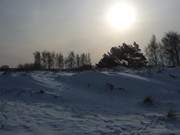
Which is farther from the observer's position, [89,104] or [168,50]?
[168,50]

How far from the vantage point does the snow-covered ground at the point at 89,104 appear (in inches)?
362

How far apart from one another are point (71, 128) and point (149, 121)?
2638mm

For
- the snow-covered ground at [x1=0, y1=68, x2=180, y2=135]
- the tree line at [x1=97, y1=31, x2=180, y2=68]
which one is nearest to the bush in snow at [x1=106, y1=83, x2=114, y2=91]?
the snow-covered ground at [x1=0, y1=68, x2=180, y2=135]

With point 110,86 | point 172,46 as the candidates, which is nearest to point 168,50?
point 172,46

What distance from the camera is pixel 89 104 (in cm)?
1237

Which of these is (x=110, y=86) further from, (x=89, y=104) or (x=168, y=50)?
(x=168, y=50)

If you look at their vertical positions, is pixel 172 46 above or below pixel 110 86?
above

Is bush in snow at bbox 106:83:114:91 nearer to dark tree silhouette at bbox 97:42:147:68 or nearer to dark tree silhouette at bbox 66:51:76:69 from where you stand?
dark tree silhouette at bbox 97:42:147:68

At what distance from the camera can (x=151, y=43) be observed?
74250mm

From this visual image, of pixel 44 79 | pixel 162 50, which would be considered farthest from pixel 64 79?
pixel 162 50

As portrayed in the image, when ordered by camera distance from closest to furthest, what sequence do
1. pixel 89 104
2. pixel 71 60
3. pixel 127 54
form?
pixel 89 104
pixel 127 54
pixel 71 60

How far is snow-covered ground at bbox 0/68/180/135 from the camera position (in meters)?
9.20

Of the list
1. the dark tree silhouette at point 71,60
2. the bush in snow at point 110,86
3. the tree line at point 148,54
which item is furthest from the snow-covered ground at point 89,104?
the dark tree silhouette at point 71,60

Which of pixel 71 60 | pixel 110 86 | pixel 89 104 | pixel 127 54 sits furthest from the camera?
pixel 71 60
